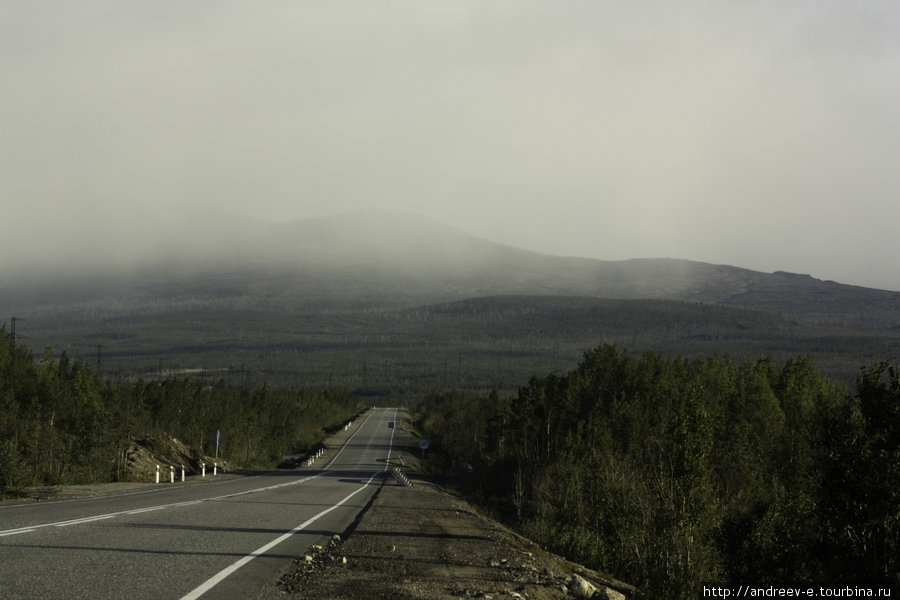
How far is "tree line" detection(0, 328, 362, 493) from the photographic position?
132ft

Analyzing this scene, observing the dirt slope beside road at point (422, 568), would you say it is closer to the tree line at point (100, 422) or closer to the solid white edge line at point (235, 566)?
the solid white edge line at point (235, 566)

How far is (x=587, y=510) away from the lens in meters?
35.5

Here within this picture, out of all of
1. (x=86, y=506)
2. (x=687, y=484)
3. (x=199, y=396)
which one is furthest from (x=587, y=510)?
(x=199, y=396)

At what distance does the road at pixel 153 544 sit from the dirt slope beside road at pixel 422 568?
0.56 m

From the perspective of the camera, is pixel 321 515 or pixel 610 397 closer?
pixel 321 515

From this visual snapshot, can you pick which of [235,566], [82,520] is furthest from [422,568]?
[82,520]

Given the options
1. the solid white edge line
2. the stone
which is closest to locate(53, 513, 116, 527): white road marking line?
the solid white edge line

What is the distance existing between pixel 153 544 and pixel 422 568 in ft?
13.5

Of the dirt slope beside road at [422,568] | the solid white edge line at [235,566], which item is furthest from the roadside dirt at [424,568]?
the solid white edge line at [235,566]

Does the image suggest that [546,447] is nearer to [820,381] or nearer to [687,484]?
[820,381]

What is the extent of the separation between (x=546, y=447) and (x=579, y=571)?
5199 cm

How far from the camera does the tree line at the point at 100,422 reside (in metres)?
40.1

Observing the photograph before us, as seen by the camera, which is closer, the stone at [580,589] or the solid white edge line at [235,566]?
the solid white edge line at [235,566]

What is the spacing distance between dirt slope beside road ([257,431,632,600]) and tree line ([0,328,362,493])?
1465 cm
